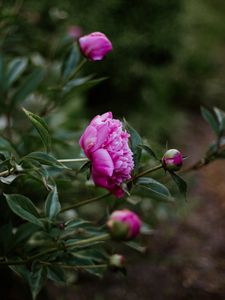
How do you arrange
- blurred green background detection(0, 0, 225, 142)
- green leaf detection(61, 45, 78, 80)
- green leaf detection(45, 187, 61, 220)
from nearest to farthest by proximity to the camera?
green leaf detection(45, 187, 61, 220)
green leaf detection(61, 45, 78, 80)
blurred green background detection(0, 0, 225, 142)

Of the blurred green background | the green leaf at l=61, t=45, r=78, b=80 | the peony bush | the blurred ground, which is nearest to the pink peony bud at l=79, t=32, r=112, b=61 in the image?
the peony bush

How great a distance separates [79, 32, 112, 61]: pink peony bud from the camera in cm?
104

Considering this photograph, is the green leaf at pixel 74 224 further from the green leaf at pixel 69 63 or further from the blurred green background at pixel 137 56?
the blurred green background at pixel 137 56

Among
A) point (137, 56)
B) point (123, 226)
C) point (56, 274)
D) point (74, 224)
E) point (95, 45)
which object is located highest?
point (95, 45)

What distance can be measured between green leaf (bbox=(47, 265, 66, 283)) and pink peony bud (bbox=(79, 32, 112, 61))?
44 centimetres

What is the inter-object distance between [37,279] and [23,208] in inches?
5.5

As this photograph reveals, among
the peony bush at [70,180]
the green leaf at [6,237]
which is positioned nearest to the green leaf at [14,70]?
the peony bush at [70,180]

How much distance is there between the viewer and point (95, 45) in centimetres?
105

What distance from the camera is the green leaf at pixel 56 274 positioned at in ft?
3.16

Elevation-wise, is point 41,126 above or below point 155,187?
above

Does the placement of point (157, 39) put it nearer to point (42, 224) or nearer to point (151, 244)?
point (151, 244)

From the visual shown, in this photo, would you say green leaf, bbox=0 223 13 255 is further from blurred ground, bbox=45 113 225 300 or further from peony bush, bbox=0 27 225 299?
blurred ground, bbox=45 113 225 300

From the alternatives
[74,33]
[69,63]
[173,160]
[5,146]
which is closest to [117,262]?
[173,160]

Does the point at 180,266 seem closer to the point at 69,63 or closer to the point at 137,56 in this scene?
the point at 69,63
